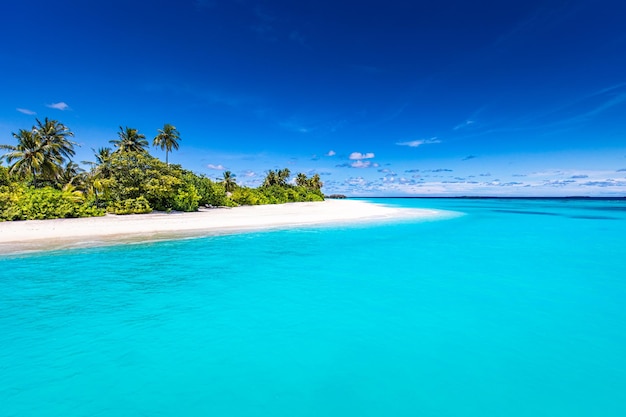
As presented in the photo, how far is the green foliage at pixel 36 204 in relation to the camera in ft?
67.8

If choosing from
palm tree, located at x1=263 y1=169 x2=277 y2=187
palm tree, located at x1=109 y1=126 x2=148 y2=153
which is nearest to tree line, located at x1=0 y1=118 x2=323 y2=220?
palm tree, located at x1=109 y1=126 x2=148 y2=153

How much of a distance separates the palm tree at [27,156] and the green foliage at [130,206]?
12.4m

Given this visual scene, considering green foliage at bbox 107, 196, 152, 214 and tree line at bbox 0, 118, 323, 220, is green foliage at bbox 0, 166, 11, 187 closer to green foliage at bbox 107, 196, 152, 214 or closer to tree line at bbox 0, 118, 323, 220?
tree line at bbox 0, 118, 323, 220

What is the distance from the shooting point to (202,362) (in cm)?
502

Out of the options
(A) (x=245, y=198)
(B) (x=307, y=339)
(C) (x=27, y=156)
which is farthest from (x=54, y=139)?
(B) (x=307, y=339)

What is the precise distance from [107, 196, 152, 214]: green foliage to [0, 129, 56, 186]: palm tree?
12443mm

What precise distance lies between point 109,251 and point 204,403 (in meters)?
12.0

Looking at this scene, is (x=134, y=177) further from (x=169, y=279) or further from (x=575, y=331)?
(x=575, y=331)

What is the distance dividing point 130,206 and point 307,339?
27.5 meters

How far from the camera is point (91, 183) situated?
91.2ft

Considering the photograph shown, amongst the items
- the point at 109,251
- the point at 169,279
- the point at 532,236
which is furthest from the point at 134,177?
the point at 532,236

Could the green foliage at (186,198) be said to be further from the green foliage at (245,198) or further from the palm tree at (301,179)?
the palm tree at (301,179)

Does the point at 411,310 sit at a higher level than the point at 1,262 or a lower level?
lower

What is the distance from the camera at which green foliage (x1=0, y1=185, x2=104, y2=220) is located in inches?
814
